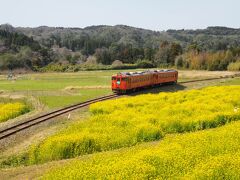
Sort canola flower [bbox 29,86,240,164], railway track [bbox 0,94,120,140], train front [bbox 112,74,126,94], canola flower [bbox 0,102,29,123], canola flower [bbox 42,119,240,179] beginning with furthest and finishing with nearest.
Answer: train front [bbox 112,74,126,94], canola flower [bbox 0,102,29,123], railway track [bbox 0,94,120,140], canola flower [bbox 29,86,240,164], canola flower [bbox 42,119,240,179]

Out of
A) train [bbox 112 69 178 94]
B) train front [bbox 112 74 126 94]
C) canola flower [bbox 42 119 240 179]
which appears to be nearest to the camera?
canola flower [bbox 42 119 240 179]

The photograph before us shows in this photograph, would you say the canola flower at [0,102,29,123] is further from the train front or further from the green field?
the train front

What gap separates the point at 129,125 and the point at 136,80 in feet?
78.0

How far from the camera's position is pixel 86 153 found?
1956cm

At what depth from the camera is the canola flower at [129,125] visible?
1972cm

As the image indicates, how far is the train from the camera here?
149 feet

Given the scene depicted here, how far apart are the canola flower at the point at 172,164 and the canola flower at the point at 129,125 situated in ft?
12.1

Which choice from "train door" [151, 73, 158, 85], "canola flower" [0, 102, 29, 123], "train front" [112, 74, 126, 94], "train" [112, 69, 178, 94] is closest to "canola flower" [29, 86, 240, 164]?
"canola flower" [0, 102, 29, 123]

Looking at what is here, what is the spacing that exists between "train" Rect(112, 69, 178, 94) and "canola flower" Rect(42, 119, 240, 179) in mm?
28375

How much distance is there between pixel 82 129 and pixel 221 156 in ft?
34.9

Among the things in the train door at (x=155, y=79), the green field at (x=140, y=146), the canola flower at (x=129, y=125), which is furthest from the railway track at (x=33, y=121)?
the train door at (x=155, y=79)

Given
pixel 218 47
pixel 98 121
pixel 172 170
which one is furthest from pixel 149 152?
pixel 218 47

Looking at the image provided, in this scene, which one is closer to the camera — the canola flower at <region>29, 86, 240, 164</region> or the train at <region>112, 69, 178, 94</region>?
the canola flower at <region>29, 86, 240, 164</region>

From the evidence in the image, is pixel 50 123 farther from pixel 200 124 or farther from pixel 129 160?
pixel 129 160
